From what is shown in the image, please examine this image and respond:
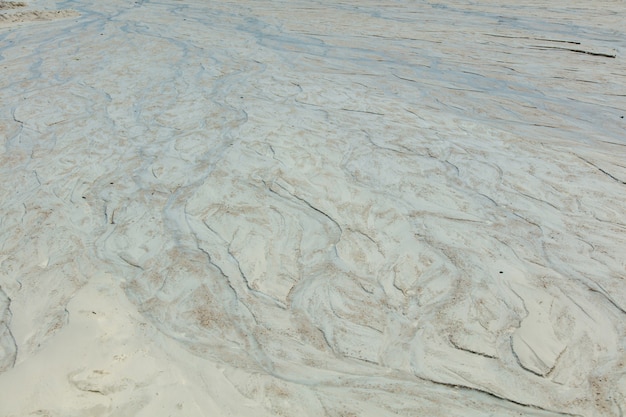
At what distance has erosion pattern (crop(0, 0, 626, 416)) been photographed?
66.7 inches

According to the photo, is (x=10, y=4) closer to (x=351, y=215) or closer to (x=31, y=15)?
(x=31, y=15)

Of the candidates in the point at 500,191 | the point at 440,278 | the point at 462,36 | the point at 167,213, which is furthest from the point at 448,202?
the point at 462,36

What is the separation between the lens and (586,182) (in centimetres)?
266

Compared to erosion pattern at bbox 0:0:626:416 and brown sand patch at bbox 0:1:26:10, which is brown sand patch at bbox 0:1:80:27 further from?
erosion pattern at bbox 0:0:626:416

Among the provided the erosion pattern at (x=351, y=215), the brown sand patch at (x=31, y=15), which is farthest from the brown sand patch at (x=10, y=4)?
the erosion pattern at (x=351, y=215)

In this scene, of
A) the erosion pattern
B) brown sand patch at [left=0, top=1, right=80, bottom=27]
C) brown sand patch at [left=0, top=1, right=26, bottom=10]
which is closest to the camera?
the erosion pattern

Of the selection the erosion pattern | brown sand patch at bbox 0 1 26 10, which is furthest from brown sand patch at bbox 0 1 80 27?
the erosion pattern

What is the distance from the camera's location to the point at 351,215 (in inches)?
98.6

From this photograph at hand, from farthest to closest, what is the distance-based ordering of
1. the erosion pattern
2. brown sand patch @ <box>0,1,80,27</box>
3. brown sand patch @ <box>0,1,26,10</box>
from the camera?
brown sand patch @ <box>0,1,26,10</box>, brown sand patch @ <box>0,1,80,27</box>, the erosion pattern

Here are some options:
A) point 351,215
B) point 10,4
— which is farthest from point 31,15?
point 351,215

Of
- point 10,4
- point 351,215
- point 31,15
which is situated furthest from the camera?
point 10,4

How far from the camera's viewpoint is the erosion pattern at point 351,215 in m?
1.70

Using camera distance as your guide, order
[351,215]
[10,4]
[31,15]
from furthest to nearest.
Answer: [10,4] < [31,15] < [351,215]

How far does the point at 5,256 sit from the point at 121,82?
8.87ft
